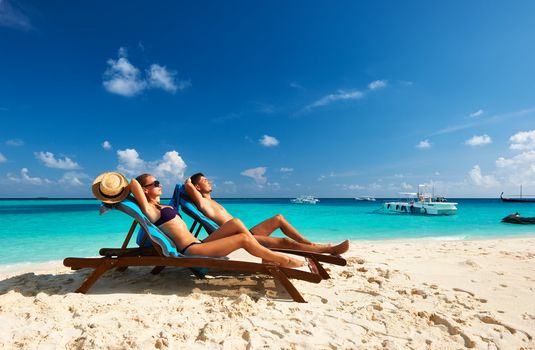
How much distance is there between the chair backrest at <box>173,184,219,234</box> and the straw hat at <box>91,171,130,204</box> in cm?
116

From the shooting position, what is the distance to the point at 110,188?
139 inches

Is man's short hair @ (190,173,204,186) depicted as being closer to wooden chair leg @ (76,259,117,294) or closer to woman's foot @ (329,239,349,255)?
wooden chair leg @ (76,259,117,294)

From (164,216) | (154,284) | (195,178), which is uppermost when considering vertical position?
(195,178)

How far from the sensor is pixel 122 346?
7.72ft

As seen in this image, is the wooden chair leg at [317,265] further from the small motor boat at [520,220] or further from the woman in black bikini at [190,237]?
the small motor boat at [520,220]

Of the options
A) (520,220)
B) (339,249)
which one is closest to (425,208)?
(520,220)

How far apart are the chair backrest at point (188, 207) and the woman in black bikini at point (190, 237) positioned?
0.62m

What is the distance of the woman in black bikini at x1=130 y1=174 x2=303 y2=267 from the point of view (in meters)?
3.59

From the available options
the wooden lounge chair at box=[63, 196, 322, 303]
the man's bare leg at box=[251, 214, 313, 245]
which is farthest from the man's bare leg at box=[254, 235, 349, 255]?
the wooden lounge chair at box=[63, 196, 322, 303]

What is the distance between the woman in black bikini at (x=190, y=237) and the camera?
3.59 metres

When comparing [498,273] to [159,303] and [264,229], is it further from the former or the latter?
[159,303]

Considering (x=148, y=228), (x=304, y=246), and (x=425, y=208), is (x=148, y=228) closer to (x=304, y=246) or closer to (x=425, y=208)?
(x=304, y=246)

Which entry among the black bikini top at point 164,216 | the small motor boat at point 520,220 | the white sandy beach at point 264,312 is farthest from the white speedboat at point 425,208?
the black bikini top at point 164,216

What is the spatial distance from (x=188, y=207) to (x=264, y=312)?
89.4 inches
